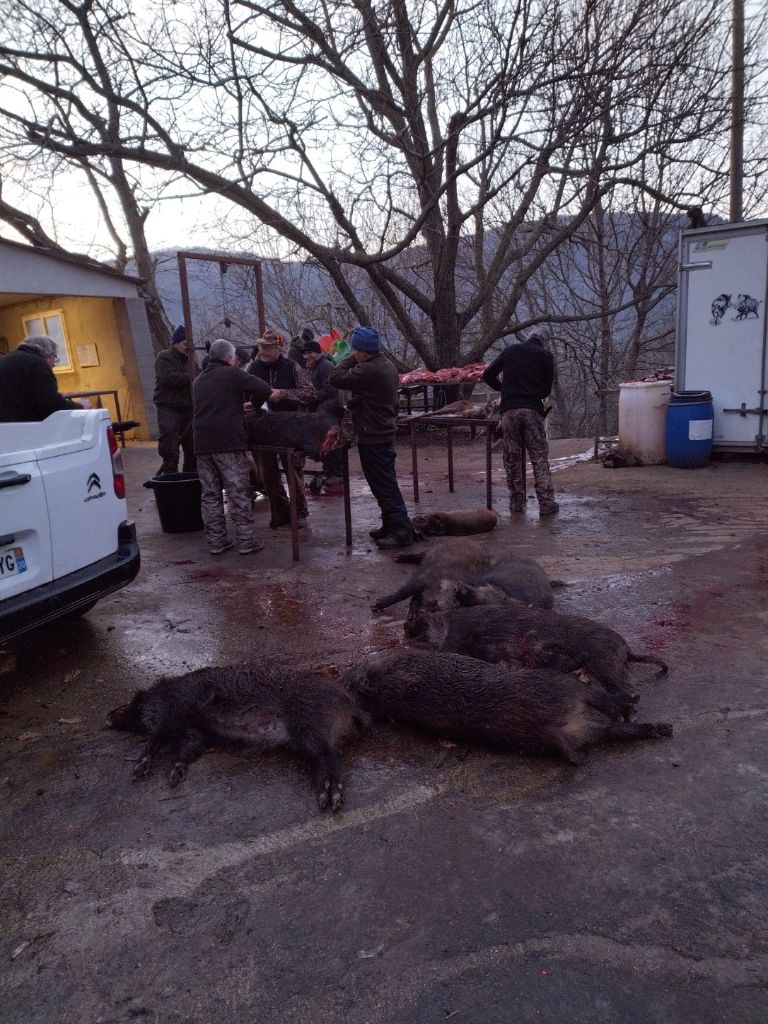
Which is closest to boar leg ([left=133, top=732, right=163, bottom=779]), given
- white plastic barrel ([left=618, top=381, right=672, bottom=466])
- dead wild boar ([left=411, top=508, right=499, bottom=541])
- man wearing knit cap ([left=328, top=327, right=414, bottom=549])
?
man wearing knit cap ([left=328, top=327, right=414, bottom=549])

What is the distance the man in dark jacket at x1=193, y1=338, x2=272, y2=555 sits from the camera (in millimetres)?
7223

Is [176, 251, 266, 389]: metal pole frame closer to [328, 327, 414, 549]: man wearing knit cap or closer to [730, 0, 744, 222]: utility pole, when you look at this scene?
[328, 327, 414, 549]: man wearing knit cap

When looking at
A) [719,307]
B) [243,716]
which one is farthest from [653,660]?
[719,307]

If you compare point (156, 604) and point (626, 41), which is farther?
point (626, 41)

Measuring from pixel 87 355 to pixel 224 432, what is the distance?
11.6m

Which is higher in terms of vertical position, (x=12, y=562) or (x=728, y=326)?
(x=728, y=326)

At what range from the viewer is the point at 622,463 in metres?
11.7

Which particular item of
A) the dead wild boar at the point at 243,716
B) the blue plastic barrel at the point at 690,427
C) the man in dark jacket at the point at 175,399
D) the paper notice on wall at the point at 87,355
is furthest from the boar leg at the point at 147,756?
the paper notice on wall at the point at 87,355

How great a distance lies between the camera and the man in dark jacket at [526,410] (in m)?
8.62

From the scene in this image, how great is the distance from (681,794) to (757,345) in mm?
9193

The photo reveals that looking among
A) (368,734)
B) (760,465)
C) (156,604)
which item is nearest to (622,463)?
(760,465)

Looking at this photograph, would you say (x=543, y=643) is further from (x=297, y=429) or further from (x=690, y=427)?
(x=690, y=427)

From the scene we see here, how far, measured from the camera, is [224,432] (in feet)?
23.8

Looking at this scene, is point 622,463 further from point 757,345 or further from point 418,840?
point 418,840
